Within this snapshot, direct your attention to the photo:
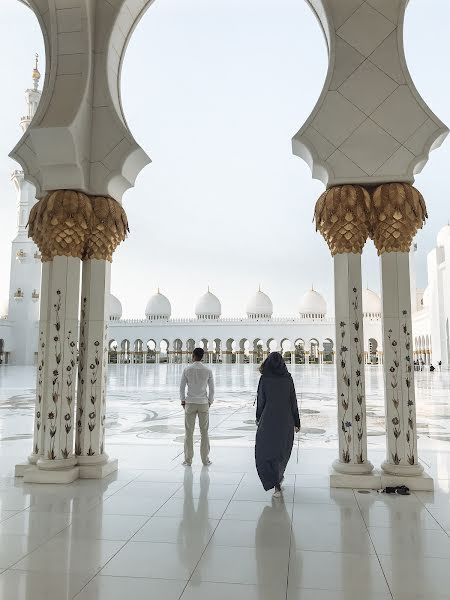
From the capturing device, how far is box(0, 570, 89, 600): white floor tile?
1706 mm

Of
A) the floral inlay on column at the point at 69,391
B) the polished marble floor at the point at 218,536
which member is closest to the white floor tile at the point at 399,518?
the polished marble floor at the point at 218,536

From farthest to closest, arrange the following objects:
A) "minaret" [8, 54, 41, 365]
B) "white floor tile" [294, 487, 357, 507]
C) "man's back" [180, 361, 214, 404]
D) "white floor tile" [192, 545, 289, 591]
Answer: "minaret" [8, 54, 41, 365] → "man's back" [180, 361, 214, 404] → "white floor tile" [294, 487, 357, 507] → "white floor tile" [192, 545, 289, 591]

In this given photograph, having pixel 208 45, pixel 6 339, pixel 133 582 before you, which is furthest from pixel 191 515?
pixel 6 339

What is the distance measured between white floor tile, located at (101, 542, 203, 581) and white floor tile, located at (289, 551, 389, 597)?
405mm

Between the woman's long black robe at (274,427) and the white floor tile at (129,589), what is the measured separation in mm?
1206

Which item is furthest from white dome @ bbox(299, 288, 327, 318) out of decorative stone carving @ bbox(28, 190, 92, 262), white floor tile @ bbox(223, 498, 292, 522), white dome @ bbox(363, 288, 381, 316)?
white floor tile @ bbox(223, 498, 292, 522)

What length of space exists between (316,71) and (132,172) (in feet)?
6.92

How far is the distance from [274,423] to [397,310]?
110 cm

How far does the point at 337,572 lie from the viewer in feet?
6.25

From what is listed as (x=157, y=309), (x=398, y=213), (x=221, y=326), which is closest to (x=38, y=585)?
(x=398, y=213)

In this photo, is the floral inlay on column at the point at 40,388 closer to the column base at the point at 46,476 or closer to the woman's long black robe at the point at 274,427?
the column base at the point at 46,476

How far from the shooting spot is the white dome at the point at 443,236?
24.8 m

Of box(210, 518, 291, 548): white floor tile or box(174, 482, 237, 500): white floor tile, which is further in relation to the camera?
box(174, 482, 237, 500): white floor tile

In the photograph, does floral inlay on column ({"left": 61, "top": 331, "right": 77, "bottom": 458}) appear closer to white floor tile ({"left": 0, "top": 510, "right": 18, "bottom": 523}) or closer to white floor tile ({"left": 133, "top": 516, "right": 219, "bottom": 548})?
white floor tile ({"left": 0, "top": 510, "right": 18, "bottom": 523})
